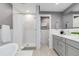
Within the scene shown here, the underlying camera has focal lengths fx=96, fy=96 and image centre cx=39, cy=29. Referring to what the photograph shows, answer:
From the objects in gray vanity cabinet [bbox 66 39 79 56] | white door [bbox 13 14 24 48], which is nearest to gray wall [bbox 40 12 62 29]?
white door [bbox 13 14 24 48]

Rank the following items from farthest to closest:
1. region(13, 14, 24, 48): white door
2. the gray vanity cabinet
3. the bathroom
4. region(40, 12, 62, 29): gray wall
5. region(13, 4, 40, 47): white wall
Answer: region(40, 12, 62, 29): gray wall, region(13, 4, 40, 47): white wall, region(13, 14, 24, 48): white door, the bathroom, the gray vanity cabinet

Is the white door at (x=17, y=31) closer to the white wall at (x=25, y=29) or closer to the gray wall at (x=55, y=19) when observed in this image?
the white wall at (x=25, y=29)

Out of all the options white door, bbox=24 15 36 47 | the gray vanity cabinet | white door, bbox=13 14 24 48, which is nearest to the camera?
the gray vanity cabinet

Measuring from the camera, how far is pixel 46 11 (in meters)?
4.58

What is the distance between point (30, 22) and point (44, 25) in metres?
1.76

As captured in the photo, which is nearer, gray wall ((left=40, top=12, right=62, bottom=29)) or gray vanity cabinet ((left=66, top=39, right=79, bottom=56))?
gray vanity cabinet ((left=66, top=39, right=79, bottom=56))

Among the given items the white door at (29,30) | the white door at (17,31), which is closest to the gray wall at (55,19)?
the white door at (29,30)

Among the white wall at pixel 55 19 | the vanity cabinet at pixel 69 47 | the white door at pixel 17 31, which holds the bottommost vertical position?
the vanity cabinet at pixel 69 47

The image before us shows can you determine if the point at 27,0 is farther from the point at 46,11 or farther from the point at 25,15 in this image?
the point at 46,11

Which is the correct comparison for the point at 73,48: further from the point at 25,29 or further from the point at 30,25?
the point at 30,25

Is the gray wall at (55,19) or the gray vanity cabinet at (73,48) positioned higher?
the gray wall at (55,19)

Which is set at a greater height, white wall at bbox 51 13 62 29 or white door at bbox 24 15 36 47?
white wall at bbox 51 13 62 29

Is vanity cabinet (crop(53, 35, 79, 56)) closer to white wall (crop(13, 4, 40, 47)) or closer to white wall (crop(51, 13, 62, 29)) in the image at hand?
white wall (crop(13, 4, 40, 47))

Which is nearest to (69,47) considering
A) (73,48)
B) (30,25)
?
(73,48)
